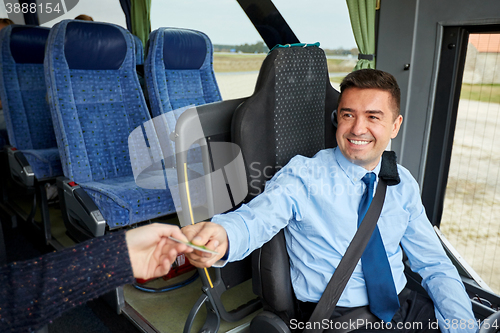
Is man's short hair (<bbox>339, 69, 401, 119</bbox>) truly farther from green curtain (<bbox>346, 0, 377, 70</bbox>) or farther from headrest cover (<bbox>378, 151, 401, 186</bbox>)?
green curtain (<bbox>346, 0, 377, 70</bbox>)

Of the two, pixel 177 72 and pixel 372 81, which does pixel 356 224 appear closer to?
pixel 372 81

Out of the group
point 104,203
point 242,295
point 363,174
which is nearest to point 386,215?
point 363,174

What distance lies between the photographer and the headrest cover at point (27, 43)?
112 inches

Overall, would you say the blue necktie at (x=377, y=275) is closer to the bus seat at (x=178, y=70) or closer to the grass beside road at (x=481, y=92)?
the grass beside road at (x=481, y=92)

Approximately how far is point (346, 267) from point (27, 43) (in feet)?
9.84

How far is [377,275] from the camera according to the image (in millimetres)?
Result: 1257

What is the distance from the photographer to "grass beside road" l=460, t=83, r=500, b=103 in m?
2.19

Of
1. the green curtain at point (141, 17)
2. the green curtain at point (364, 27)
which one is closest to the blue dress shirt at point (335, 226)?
the green curtain at point (364, 27)

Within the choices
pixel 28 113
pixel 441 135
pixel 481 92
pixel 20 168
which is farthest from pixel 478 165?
pixel 28 113

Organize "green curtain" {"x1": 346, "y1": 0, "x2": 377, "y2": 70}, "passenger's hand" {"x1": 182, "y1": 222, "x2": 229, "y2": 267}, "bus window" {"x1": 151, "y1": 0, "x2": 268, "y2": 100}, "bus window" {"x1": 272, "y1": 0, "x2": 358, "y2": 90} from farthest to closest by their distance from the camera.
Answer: "bus window" {"x1": 151, "y1": 0, "x2": 268, "y2": 100}
"bus window" {"x1": 272, "y1": 0, "x2": 358, "y2": 90}
"green curtain" {"x1": 346, "y1": 0, "x2": 377, "y2": 70}
"passenger's hand" {"x1": 182, "y1": 222, "x2": 229, "y2": 267}

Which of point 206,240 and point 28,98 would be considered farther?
point 28,98

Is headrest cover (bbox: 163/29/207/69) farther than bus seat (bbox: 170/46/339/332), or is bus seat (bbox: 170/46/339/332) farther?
headrest cover (bbox: 163/29/207/69)

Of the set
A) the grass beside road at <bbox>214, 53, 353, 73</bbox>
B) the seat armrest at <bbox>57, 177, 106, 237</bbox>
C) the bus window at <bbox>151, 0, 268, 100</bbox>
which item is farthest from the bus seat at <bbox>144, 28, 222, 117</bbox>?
the seat armrest at <bbox>57, 177, 106, 237</bbox>

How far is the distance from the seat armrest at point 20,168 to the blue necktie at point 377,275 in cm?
240
